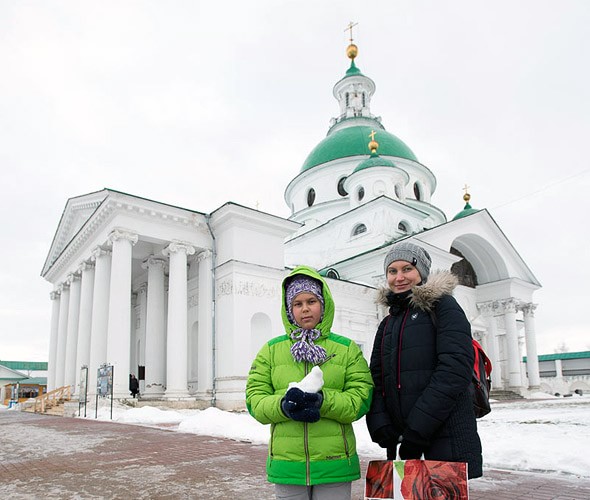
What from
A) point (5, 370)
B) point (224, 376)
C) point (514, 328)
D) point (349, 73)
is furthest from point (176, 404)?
point (5, 370)

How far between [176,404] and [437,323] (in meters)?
17.4

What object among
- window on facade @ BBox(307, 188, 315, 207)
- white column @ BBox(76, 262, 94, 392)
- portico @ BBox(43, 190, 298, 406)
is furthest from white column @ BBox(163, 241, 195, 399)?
window on facade @ BBox(307, 188, 315, 207)

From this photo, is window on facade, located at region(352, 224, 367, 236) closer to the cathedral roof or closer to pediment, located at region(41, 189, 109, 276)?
the cathedral roof

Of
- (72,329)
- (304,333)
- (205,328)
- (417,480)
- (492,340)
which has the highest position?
(72,329)

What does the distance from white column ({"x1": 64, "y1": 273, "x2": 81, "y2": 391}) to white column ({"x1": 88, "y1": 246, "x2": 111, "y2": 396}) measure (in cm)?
426

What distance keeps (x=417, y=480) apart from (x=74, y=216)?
83.2ft

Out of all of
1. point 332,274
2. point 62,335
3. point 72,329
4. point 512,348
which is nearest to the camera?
point 72,329

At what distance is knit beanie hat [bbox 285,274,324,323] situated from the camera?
2977 millimetres

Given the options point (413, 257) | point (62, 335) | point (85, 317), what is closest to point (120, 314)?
point (85, 317)

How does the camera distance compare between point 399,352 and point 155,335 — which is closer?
point 399,352

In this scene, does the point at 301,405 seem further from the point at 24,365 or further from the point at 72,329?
the point at 24,365

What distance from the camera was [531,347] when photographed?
32969 millimetres

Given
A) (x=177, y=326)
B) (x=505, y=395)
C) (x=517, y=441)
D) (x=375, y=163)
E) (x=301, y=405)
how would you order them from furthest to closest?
(x=375, y=163), (x=505, y=395), (x=177, y=326), (x=517, y=441), (x=301, y=405)

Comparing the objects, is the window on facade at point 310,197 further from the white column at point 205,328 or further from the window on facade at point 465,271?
the white column at point 205,328
